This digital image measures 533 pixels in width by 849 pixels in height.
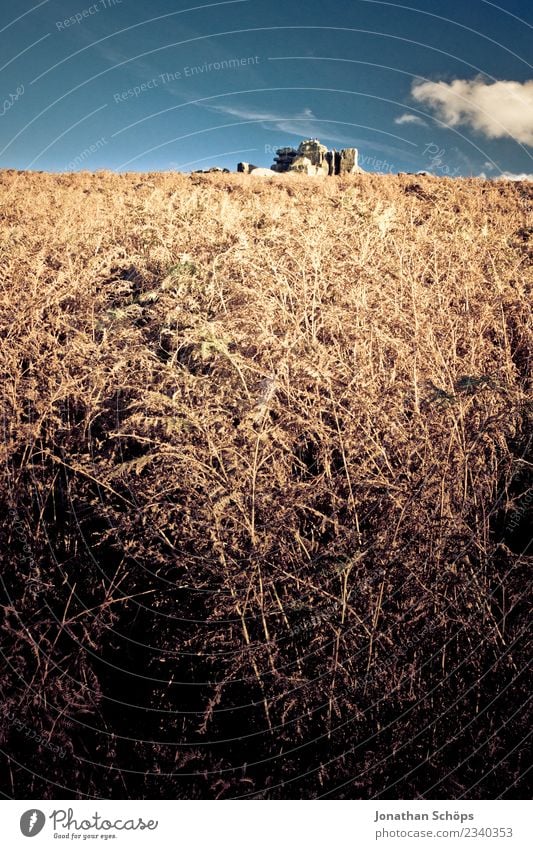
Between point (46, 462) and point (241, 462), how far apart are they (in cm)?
161

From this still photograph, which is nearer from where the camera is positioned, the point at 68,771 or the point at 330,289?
the point at 68,771

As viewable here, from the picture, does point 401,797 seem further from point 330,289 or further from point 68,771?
point 330,289

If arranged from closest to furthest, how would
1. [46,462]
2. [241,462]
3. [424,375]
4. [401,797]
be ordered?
[401,797], [241,462], [424,375], [46,462]

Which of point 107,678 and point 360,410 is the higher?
point 360,410

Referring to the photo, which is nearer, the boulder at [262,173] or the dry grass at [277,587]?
the dry grass at [277,587]

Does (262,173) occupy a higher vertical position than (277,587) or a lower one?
higher

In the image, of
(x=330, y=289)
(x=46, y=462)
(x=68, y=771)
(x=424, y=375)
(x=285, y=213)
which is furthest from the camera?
(x=285, y=213)

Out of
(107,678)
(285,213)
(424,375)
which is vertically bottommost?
(107,678)

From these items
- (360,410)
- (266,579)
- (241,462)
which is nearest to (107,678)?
(266,579)

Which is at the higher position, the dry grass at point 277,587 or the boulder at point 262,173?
the boulder at point 262,173

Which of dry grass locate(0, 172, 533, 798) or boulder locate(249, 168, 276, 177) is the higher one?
boulder locate(249, 168, 276, 177)

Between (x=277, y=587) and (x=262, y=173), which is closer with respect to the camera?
(x=277, y=587)

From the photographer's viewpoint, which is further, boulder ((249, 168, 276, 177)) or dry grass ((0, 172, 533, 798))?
boulder ((249, 168, 276, 177))

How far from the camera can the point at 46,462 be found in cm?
343
